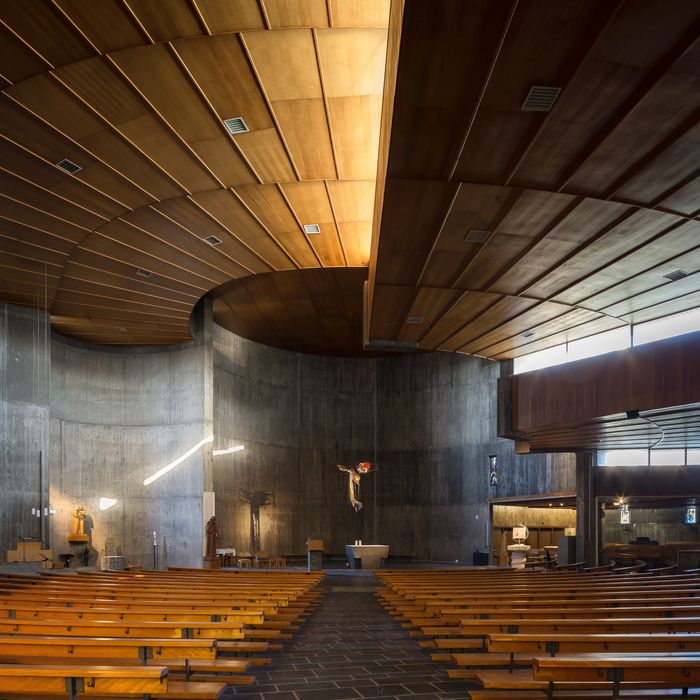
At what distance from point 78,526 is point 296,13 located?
16645mm

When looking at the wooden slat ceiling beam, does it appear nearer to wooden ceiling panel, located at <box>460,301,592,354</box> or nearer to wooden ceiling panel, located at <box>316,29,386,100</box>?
wooden ceiling panel, located at <box>460,301,592,354</box>

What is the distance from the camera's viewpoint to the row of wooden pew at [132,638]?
4086 millimetres

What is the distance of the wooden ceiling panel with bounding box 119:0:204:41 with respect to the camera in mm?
7121

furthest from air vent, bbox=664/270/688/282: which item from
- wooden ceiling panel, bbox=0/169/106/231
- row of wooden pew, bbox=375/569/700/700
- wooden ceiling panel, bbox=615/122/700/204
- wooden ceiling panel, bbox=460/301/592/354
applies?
wooden ceiling panel, bbox=0/169/106/231

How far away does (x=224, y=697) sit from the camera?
18.9 ft

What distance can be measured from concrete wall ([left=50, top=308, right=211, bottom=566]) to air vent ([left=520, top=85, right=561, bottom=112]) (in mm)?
16326

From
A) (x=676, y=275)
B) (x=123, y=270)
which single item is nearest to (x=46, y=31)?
(x=123, y=270)

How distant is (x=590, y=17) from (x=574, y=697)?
4.81 metres

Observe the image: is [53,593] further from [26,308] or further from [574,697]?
[26,308]

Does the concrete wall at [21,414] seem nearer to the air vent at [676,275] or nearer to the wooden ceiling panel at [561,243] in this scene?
the wooden ceiling panel at [561,243]

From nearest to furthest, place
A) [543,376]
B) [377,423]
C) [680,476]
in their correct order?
1. [543,376]
2. [680,476]
3. [377,423]

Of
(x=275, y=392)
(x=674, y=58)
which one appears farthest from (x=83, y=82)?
(x=275, y=392)

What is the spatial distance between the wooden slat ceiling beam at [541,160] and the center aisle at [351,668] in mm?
5002

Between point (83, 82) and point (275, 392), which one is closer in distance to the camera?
point (83, 82)
